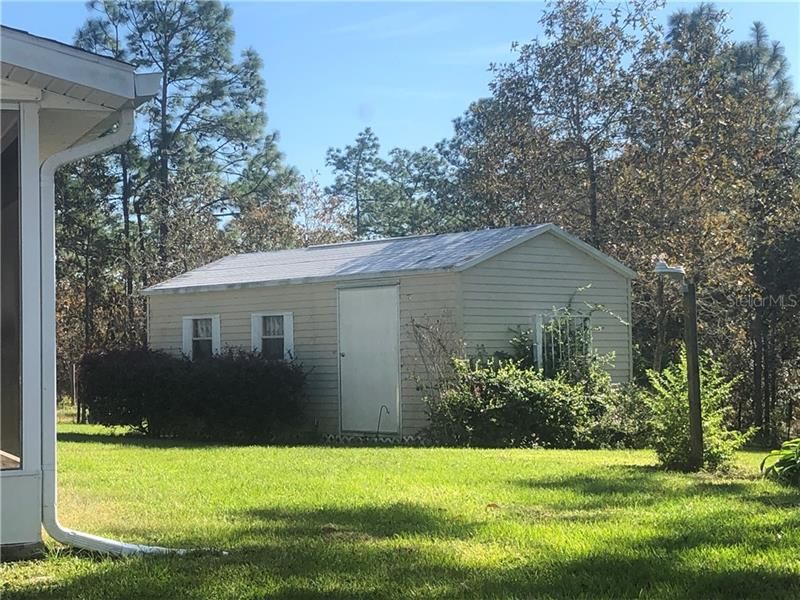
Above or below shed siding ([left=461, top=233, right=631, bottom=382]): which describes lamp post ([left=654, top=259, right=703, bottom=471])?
below

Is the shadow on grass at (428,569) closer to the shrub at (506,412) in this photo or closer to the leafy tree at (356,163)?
the shrub at (506,412)

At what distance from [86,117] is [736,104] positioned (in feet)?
57.2

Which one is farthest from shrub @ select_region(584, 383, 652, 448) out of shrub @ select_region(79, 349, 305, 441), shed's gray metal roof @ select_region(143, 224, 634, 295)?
shrub @ select_region(79, 349, 305, 441)

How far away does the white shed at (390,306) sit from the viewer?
14.5 m

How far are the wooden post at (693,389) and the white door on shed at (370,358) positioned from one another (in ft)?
20.0

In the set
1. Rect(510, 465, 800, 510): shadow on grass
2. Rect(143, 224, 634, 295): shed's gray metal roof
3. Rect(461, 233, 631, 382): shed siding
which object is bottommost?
Rect(510, 465, 800, 510): shadow on grass

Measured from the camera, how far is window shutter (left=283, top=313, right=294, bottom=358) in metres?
16.0

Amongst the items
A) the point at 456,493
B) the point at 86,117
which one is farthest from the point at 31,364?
the point at 456,493

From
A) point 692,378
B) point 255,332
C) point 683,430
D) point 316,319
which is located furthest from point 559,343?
point 692,378

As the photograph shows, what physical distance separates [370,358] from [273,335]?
2.12 metres

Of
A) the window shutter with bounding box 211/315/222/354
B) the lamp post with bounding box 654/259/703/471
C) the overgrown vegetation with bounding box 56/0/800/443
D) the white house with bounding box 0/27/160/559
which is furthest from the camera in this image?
the overgrown vegetation with bounding box 56/0/800/443

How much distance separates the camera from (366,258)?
16188 mm

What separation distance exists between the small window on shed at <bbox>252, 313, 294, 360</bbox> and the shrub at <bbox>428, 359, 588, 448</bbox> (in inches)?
135

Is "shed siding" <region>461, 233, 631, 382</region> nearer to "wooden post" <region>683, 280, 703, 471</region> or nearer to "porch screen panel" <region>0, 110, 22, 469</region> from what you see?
"wooden post" <region>683, 280, 703, 471</region>
